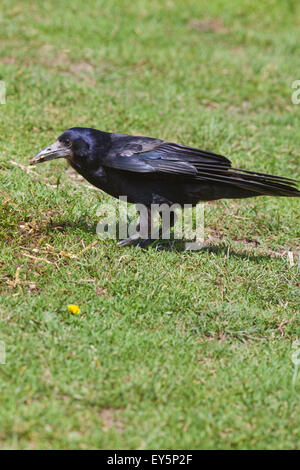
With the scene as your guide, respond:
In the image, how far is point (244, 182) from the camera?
16.9 ft

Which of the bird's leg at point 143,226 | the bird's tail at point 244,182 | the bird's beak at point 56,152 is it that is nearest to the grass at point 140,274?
the bird's leg at point 143,226

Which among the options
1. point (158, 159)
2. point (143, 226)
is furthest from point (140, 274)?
point (158, 159)

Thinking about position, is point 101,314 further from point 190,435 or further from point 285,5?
point 285,5

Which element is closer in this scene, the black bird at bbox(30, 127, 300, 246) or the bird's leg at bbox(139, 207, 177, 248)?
the black bird at bbox(30, 127, 300, 246)

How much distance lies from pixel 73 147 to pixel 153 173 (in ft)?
2.37

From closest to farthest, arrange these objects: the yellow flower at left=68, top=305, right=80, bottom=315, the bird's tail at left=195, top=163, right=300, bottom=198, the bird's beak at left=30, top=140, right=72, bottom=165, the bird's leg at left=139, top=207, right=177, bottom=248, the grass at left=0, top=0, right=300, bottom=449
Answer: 1. the grass at left=0, top=0, right=300, bottom=449
2. the yellow flower at left=68, top=305, right=80, bottom=315
3. the bird's tail at left=195, top=163, right=300, bottom=198
4. the bird's beak at left=30, top=140, right=72, bottom=165
5. the bird's leg at left=139, top=207, right=177, bottom=248

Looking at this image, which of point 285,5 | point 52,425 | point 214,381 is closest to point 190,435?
point 214,381

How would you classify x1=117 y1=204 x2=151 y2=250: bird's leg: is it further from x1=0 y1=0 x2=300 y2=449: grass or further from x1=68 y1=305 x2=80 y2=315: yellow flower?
x1=68 y1=305 x2=80 y2=315: yellow flower

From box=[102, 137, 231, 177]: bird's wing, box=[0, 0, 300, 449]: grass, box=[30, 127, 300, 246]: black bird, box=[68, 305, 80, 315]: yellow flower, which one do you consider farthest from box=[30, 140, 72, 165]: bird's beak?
box=[68, 305, 80, 315]: yellow flower

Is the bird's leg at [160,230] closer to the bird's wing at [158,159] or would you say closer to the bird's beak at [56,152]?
the bird's wing at [158,159]

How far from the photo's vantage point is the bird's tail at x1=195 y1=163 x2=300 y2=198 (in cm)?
516

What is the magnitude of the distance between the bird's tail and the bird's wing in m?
0.05

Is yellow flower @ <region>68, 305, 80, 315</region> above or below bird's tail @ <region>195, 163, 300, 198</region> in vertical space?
below

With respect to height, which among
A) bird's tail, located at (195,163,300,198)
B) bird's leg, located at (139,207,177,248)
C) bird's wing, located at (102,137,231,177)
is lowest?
bird's leg, located at (139,207,177,248)
